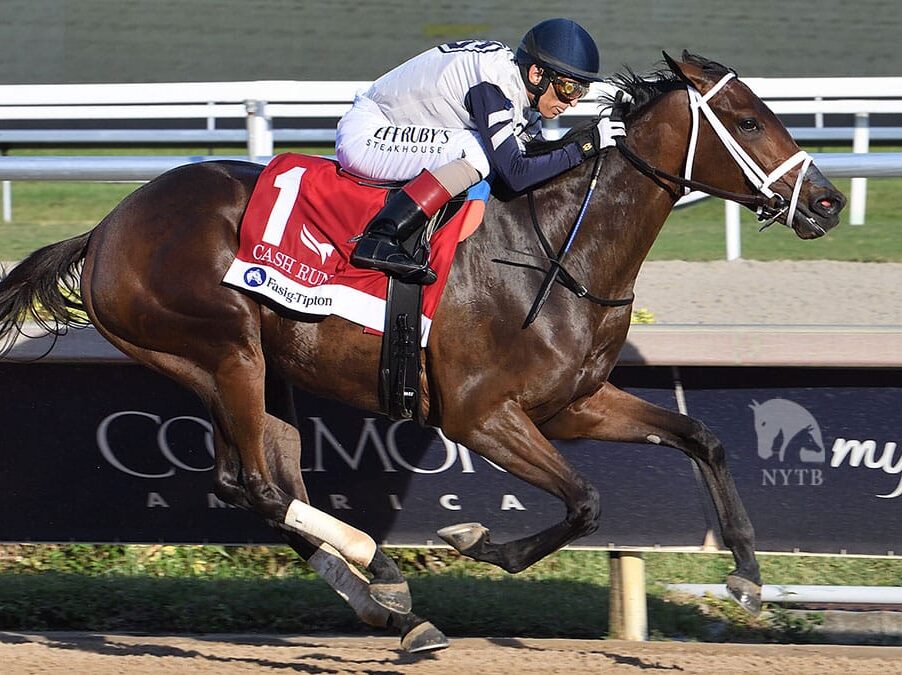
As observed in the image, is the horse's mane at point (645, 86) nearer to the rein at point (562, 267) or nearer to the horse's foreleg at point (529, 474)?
the rein at point (562, 267)

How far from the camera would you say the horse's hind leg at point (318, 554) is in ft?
13.1

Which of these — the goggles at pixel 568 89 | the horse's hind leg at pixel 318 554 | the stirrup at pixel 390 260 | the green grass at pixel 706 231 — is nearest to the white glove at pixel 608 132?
the goggles at pixel 568 89

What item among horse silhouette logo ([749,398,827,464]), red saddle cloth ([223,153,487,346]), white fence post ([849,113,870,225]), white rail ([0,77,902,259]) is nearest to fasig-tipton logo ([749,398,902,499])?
horse silhouette logo ([749,398,827,464])

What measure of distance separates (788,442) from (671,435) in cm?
62

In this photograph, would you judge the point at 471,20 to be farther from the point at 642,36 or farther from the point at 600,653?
the point at 600,653

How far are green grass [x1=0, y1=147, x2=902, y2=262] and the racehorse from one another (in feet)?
7.10

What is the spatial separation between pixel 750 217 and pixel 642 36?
408 inches

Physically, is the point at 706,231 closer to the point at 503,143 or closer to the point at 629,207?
the point at 629,207

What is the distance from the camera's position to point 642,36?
64.2ft

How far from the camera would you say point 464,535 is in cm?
395

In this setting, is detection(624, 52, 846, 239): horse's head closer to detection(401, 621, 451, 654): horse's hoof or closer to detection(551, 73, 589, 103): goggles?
detection(551, 73, 589, 103): goggles

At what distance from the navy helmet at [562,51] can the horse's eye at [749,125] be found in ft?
1.44

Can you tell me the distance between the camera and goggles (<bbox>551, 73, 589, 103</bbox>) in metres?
3.99

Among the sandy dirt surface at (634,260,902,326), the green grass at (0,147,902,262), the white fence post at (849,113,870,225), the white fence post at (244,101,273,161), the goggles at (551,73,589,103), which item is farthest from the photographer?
the white fence post at (849,113,870,225)
